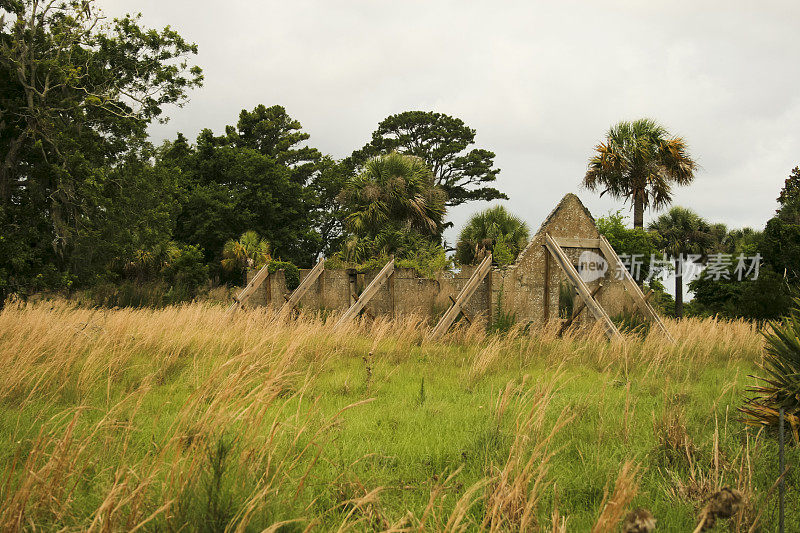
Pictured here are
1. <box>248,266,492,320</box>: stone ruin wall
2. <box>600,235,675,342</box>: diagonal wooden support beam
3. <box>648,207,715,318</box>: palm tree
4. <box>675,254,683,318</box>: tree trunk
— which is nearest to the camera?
<box>600,235,675,342</box>: diagonal wooden support beam

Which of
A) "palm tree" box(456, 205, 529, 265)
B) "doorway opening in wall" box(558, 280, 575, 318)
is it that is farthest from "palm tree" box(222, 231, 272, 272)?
"doorway opening in wall" box(558, 280, 575, 318)

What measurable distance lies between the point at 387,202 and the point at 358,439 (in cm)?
2340

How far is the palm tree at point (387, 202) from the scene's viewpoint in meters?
26.9

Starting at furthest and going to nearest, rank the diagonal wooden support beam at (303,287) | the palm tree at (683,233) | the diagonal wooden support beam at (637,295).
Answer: the palm tree at (683,233) < the diagonal wooden support beam at (303,287) < the diagonal wooden support beam at (637,295)

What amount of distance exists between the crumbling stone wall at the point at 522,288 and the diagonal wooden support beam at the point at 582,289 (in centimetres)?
55

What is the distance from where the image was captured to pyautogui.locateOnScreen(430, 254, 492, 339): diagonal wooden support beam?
1027 cm

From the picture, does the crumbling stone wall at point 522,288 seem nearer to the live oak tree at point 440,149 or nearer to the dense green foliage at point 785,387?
the dense green foliage at point 785,387

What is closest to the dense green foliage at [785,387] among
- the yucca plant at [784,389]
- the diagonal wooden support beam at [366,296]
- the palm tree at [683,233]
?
the yucca plant at [784,389]

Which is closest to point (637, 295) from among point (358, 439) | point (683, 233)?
point (358, 439)

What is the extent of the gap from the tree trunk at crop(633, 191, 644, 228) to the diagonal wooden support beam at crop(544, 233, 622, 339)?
806 inches

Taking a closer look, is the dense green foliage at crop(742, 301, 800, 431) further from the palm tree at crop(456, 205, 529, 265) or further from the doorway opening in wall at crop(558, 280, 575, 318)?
the palm tree at crop(456, 205, 529, 265)

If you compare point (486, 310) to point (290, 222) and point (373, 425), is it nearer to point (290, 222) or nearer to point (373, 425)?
point (373, 425)

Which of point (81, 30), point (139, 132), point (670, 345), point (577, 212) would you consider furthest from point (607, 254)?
point (81, 30)

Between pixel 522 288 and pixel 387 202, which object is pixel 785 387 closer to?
pixel 522 288
